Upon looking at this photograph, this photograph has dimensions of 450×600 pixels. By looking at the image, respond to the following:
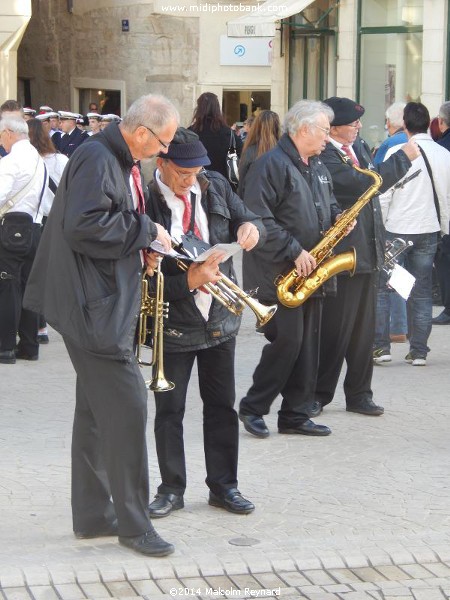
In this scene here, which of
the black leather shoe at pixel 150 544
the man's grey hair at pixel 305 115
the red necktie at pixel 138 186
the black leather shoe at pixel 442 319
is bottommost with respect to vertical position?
the black leather shoe at pixel 150 544

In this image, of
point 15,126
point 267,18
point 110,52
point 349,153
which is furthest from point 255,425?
point 110,52

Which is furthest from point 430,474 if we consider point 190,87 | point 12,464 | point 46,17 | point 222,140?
point 46,17

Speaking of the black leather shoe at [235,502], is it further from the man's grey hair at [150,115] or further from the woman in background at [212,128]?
the woman in background at [212,128]

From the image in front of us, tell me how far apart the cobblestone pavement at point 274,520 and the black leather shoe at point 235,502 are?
0.04 meters

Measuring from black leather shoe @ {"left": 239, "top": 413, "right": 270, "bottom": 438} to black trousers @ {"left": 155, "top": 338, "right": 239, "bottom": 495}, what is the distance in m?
1.44

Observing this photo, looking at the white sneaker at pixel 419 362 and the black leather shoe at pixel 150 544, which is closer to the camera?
the black leather shoe at pixel 150 544

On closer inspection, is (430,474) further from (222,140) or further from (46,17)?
(46,17)

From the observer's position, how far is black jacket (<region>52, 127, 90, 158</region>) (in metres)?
19.0

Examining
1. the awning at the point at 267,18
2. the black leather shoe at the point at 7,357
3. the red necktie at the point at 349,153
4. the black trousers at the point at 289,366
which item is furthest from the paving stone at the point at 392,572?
the awning at the point at 267,18

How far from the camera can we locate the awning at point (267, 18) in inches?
797

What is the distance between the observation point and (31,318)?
1062 centimetres

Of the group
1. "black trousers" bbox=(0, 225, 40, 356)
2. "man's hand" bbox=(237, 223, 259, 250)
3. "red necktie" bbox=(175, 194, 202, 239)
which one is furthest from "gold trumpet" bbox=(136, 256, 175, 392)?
"black trousers" bbox=(0, 225, 40, 356)

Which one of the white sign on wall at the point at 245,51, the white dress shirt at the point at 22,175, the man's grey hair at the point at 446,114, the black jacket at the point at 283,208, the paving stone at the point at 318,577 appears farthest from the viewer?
the white sign on wall at the point at 245,51

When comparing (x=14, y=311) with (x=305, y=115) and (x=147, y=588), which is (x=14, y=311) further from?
(x=147, y=588)
